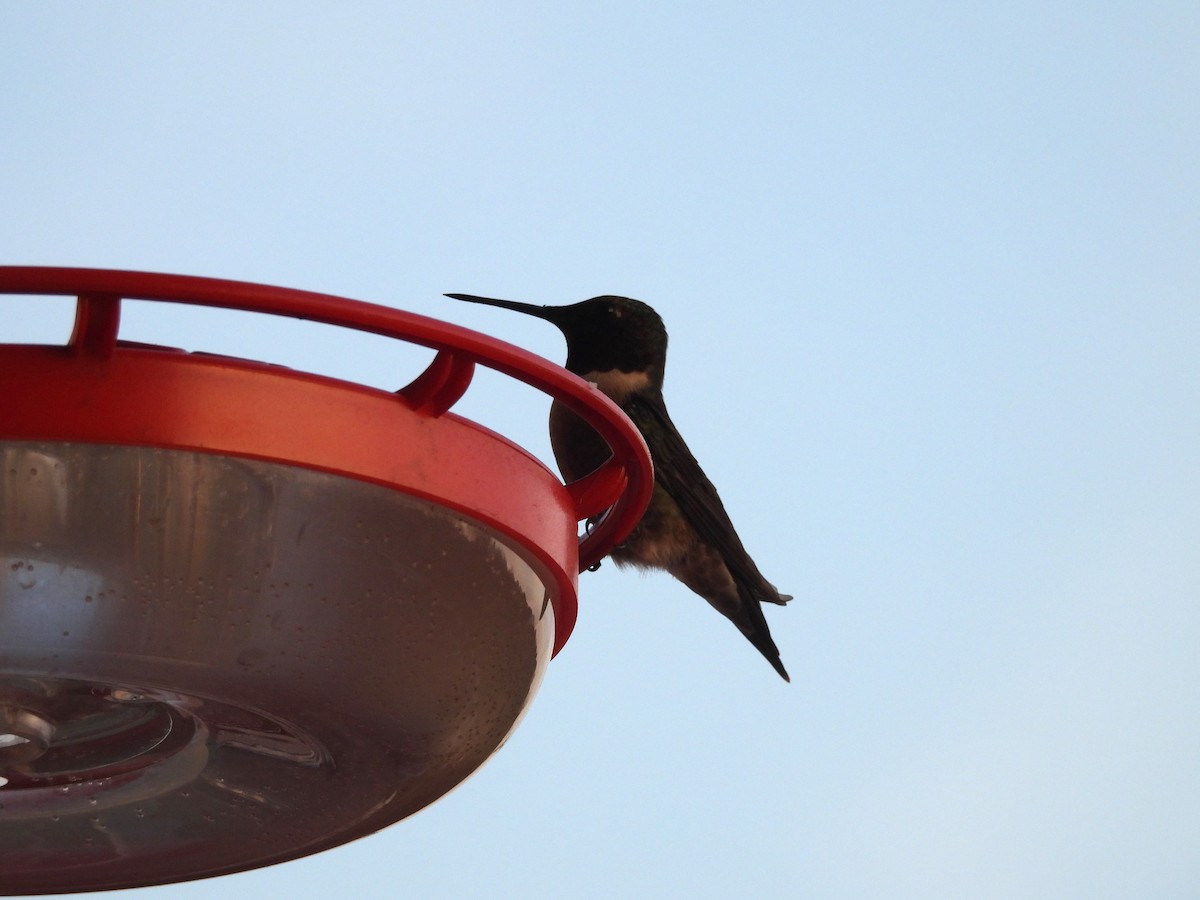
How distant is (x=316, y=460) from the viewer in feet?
4.82

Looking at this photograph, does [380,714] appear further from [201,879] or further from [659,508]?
[659,508]

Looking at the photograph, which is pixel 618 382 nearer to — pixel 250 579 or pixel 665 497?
pixel 665 497

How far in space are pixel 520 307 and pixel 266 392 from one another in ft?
6.94

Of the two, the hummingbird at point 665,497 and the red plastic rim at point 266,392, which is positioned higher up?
the red plastic rim at point 266,392

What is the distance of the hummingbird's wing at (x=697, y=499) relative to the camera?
3918mm

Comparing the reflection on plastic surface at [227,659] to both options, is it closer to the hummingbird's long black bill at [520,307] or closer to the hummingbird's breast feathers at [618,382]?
the hummingbird's long black bill at [520,307]

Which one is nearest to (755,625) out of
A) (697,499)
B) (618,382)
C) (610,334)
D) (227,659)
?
(697,499)

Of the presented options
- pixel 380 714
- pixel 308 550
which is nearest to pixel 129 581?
pixel 308 550

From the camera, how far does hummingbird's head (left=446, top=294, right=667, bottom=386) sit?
398 centimetres

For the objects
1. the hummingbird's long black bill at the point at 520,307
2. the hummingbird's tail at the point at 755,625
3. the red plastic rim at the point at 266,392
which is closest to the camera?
the red plastic rim at the point at 266,392

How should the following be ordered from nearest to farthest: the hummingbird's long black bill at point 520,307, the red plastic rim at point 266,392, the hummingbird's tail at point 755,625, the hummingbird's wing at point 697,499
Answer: the red plastic rim at point 266,392
the hummingbird's long black bill at point 520,307
the hummingbird's wing at point 697,499
the hummingbird's tail at point 755,625

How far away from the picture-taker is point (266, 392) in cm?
148

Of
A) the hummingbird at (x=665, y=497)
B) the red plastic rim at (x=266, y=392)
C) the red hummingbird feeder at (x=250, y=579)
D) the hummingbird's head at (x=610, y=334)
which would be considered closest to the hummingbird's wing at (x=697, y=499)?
the hummingbird at (x=665, y=497)

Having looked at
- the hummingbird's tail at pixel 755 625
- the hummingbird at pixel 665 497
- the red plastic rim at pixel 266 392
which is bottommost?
the hummingbird's tail at pixel 755 625
